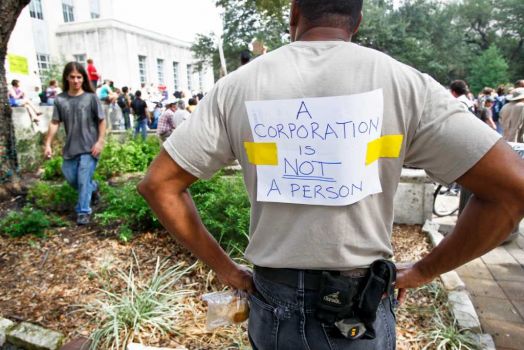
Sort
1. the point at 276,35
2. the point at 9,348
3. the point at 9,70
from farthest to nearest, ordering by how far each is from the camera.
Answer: the point at 276,35 < the point at 9,70 < the point at 9,348

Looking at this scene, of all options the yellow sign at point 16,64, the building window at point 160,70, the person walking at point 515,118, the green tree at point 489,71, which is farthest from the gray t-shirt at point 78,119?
the green tree at point 489,71

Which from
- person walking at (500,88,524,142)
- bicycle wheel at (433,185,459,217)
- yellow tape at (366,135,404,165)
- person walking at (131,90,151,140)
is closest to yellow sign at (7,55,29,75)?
person walking at (131,90,151,140)

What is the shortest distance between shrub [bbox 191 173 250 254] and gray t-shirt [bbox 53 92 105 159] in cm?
159

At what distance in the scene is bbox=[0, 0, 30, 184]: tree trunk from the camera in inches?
192

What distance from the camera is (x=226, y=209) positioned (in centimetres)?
355

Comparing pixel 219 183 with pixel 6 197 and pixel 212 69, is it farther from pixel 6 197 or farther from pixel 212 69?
pixel 212 69

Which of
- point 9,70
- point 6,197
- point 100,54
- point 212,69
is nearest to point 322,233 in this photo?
point 6,197

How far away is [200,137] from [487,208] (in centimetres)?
91

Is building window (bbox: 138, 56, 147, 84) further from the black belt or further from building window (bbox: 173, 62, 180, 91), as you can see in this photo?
the black belt

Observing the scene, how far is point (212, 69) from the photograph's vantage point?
112 feet

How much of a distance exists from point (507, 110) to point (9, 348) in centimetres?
877

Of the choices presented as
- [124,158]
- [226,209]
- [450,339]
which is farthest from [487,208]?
[124,158]

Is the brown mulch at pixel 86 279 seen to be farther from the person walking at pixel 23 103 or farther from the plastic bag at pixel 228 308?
the person walking at pixel 23 103

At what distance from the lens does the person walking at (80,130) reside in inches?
181
